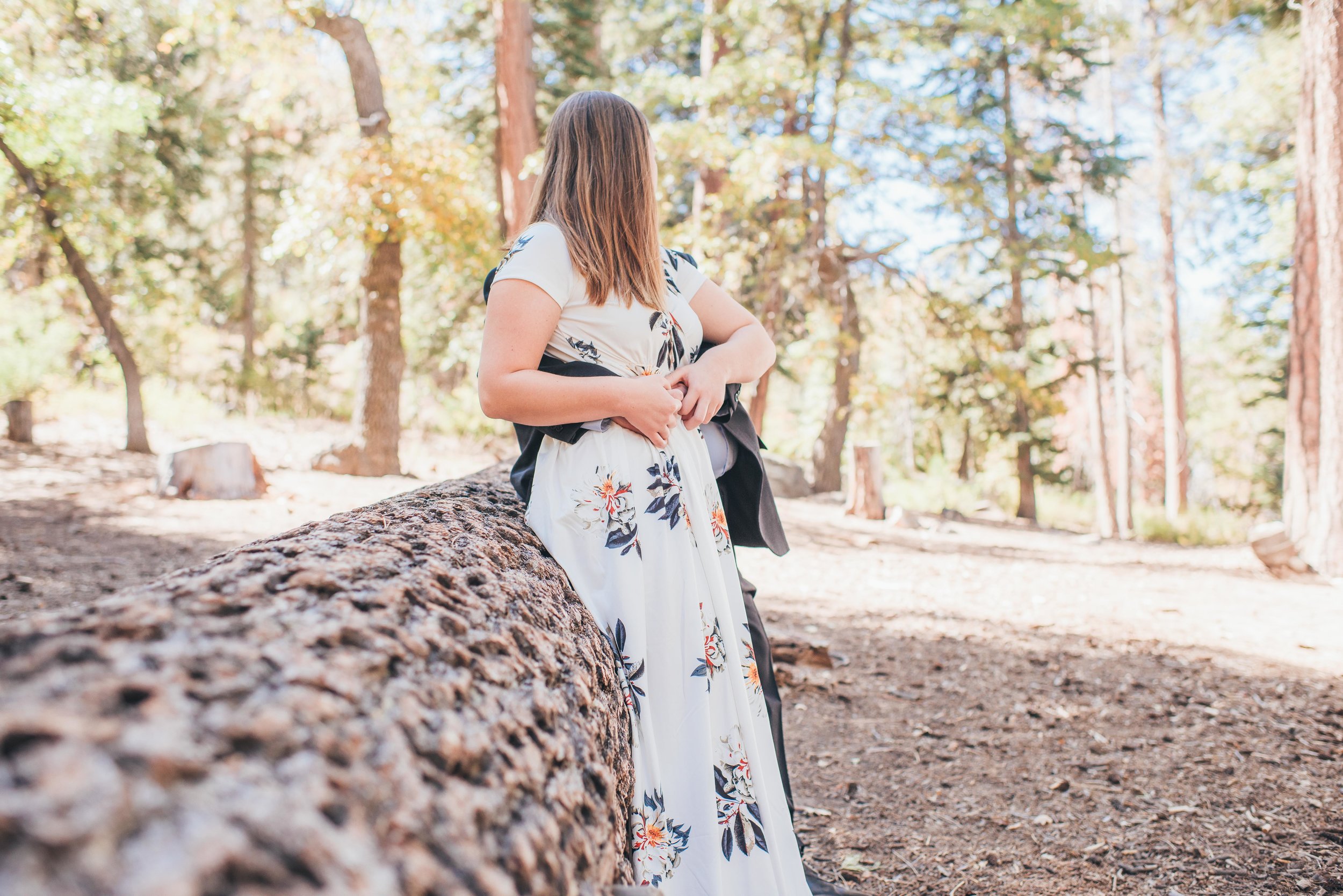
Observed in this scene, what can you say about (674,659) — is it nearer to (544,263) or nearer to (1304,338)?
(544,263)

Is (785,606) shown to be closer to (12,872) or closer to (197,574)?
(197,574)

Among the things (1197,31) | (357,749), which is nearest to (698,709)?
(357,749)

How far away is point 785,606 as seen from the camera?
5375 mm

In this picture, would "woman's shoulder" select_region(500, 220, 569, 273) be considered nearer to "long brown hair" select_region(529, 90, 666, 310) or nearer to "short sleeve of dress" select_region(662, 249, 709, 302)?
"long brown hair" select_region(529, 90, 666, 310)

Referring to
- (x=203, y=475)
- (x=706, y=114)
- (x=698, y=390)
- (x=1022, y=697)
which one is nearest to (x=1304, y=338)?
(x=1022, y=697)

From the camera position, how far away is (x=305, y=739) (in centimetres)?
74

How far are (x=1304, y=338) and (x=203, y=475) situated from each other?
1006cm

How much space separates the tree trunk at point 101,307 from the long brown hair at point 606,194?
10156 mm

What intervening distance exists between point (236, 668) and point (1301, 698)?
439cm

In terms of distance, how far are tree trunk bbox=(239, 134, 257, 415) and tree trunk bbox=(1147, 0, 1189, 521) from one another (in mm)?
18164

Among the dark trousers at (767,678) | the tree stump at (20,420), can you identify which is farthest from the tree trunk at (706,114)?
the tree stump at (20,420)

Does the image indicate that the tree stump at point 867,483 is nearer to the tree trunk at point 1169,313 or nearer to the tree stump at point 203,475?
the tree stump at point 203,475

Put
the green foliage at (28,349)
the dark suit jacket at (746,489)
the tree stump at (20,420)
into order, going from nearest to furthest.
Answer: the dark suit jacket at (746,489)
the tree stump at (20,420)
the green foliage at (28,349)

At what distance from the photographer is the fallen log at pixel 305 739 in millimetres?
575
